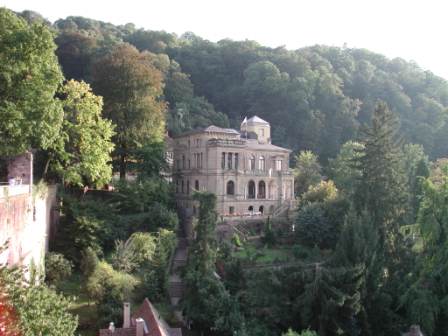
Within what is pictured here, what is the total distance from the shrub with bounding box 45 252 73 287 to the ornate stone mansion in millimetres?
16339

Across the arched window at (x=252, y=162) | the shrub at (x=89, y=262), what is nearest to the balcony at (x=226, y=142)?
the arched window at (x=252, y=162)

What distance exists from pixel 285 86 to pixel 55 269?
5788 cm

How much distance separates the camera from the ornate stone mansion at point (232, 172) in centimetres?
4534

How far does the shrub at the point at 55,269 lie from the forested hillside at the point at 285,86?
38.5 metres

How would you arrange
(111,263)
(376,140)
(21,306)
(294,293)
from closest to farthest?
(21,306) → (294,293) → (111,263) → (376,140)

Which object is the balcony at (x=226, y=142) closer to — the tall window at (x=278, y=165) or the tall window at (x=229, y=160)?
the tall window at (x=229, y=160)

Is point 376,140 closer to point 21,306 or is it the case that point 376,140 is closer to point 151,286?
point 151,286

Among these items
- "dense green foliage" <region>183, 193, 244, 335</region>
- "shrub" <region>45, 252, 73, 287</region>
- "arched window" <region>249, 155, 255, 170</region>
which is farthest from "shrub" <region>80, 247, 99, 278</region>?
"arched window" <region>249, 155, 255, 170</region>

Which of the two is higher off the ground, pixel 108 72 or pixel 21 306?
pixel 108 72

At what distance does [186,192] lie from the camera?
1940 inches

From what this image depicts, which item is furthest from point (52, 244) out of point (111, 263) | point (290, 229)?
point (290, 229)

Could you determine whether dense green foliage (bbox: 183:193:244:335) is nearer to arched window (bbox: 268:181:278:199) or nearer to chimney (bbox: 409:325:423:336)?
chimney (bbox: 409:325:423:336)

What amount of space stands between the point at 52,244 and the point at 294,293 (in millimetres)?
16208

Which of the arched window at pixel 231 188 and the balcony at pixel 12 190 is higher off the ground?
the arched window at pixel 231 188
